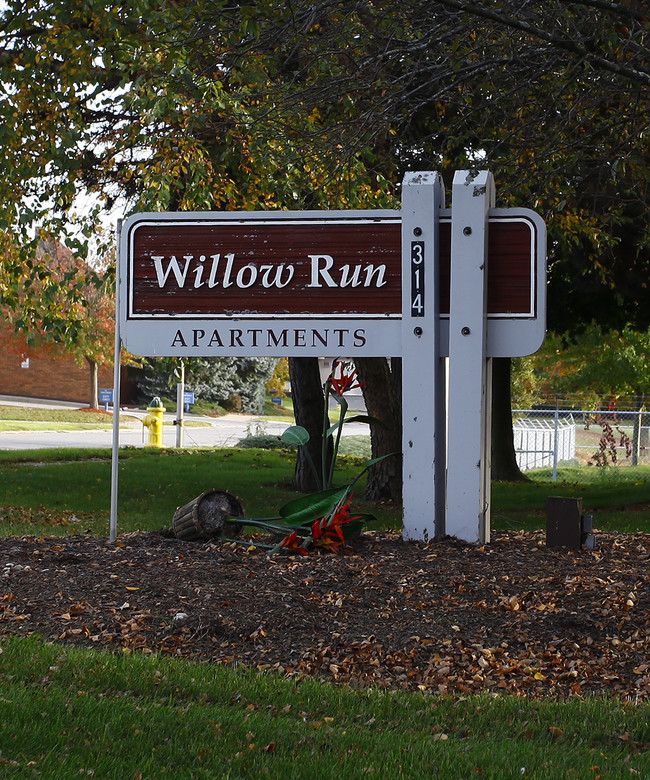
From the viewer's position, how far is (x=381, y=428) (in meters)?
12.8

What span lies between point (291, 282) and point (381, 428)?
590 cm

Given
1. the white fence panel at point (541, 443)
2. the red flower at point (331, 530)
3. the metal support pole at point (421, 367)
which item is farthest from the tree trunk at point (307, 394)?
the white fence panel at point (541, 443)

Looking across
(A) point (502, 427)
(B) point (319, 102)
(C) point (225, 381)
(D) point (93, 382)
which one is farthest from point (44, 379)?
(B) point (319, 102)

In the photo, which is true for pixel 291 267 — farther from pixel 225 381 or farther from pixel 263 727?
→ pixel 225 381

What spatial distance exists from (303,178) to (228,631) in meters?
6.30

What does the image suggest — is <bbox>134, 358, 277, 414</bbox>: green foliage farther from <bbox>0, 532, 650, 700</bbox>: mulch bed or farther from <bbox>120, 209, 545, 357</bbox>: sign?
<bbox>0, 532, 650, 700</bbox>: mulch bed

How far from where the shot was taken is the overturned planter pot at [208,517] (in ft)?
22.2

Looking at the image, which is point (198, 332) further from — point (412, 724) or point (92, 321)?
point (92, 321)

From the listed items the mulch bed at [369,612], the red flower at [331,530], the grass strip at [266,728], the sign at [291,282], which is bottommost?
the grass strip at [266,728]

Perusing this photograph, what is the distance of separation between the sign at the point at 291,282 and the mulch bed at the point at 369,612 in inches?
61.9

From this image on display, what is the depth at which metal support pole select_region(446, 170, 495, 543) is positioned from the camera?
6.71 m

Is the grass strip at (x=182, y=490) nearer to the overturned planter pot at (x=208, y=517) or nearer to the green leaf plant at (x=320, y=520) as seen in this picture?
the overturned planter pot at (x=208, y=517)

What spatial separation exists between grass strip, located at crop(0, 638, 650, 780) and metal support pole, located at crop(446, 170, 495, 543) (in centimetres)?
254

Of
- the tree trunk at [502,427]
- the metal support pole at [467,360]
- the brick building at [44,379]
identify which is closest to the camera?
the metal support pole at [467,360]
